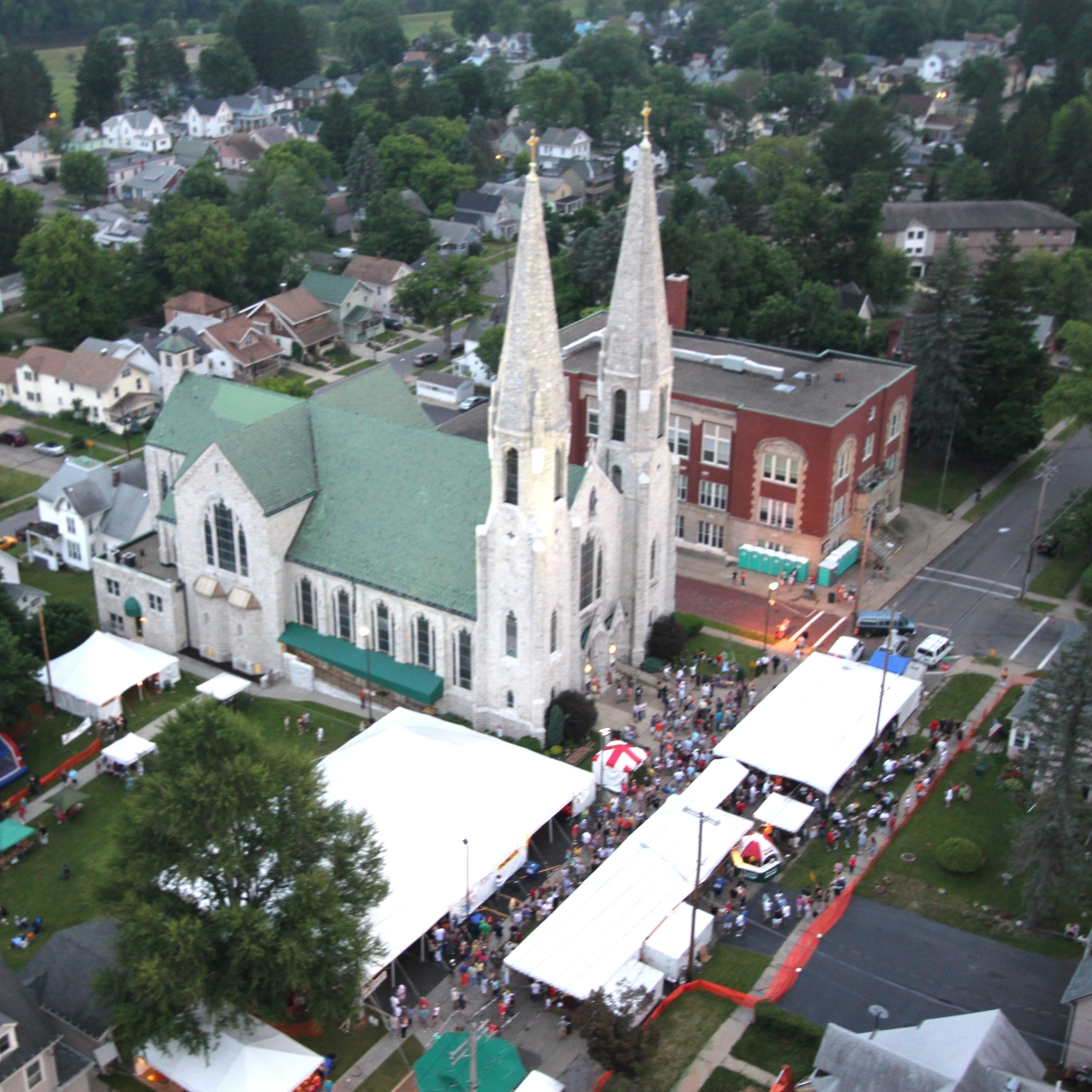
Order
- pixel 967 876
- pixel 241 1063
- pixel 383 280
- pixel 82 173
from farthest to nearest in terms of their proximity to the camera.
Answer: pixel 82 173 → pixel 383 280 → pixel 967 876 → pixel 241 1063

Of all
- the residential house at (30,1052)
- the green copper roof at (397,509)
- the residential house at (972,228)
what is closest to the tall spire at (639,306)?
the green copper roof at (397,509)

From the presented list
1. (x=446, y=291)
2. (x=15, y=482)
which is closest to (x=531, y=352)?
(x=15, y=482)

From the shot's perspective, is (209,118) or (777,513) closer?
(777,513)

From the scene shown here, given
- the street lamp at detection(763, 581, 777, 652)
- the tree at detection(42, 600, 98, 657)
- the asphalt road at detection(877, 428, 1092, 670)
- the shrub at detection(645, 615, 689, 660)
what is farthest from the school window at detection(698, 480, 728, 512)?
the tree at detection(42, 600, 98, 657)

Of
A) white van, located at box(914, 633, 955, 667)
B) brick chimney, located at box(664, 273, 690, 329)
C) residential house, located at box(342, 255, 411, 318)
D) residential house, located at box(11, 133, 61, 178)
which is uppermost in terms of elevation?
brick chimney, located at box(664, 273, 690, 329)

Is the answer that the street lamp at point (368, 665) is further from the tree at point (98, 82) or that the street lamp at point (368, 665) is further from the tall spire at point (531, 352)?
the tree at point (98, 82)

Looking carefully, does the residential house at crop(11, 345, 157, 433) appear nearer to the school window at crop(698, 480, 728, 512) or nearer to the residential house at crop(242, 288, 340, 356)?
the residential house at crop(242, 288, 340, 356)

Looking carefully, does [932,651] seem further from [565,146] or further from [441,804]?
[565,146]
